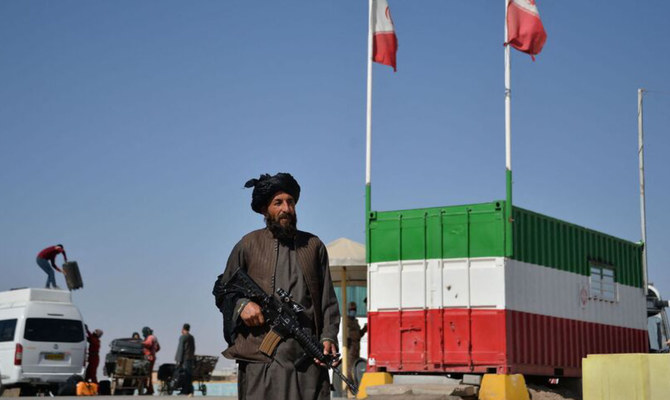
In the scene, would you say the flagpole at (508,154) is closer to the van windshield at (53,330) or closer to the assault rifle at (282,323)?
the assault rifle at (282,323)

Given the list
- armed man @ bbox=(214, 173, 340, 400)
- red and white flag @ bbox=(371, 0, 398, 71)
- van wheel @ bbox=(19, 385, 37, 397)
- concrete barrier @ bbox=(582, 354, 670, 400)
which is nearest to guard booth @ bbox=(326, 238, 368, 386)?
red and white flag @ bbox=(371, 0, 398, 71)

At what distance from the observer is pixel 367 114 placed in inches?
795

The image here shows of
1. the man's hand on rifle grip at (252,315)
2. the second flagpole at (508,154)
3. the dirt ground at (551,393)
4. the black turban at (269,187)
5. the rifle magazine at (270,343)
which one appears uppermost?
the second flagpole at (508,154)

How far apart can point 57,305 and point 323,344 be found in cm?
1995

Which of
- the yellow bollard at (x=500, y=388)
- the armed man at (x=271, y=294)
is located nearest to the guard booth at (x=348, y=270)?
the yellow bollard at (x=500, y=388)

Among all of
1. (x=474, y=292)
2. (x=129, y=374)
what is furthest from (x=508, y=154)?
(x=129, y=374)

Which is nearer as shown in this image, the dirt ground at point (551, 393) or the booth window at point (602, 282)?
the dirt ground at point (551, 393)

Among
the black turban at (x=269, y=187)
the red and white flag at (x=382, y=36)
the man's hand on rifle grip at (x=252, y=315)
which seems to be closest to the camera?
the man's hand on rifle grip at (x=252, y=315)

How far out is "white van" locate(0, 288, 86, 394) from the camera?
23.7 m

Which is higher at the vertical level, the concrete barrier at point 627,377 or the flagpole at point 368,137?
the flagpole at point 368,137

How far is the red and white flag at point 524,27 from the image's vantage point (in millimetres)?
19359

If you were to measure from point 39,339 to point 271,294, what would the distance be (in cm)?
1951

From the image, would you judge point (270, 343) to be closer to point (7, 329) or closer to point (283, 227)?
point (283, 227)

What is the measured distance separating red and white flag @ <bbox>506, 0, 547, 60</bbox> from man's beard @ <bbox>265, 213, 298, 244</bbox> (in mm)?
14112
